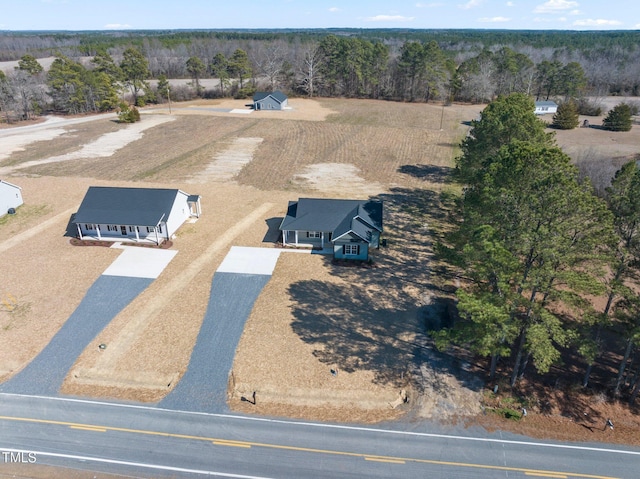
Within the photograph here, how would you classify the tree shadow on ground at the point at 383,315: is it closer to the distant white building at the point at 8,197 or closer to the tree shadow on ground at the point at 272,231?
the tree shadow on ground at the point at 272,231

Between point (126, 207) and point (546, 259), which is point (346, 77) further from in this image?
point (546, 259)

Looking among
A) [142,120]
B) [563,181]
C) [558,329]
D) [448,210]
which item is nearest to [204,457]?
[558,329]

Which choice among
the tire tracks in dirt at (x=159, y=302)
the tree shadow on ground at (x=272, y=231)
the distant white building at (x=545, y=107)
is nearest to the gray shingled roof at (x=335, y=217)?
the tree shadow on ground at (x=272, y=231)

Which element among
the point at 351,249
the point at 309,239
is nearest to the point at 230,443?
the point at 351,249

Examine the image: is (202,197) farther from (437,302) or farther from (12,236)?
(437,302)

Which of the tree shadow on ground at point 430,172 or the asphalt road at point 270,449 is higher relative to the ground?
the tree shadow on ground at point 430,172

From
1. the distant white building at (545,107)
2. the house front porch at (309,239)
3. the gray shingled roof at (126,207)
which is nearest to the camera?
the house front porch at (309,239)

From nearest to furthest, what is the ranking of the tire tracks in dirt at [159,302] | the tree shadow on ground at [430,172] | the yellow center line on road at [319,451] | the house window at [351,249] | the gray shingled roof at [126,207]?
the yellow center line on road at [319,451] → the tire tracks in dirt at [159,302] → the house window at [351,249] → the gray shingled roof at [126,207] → the tree shadow on ground at [430,172]
